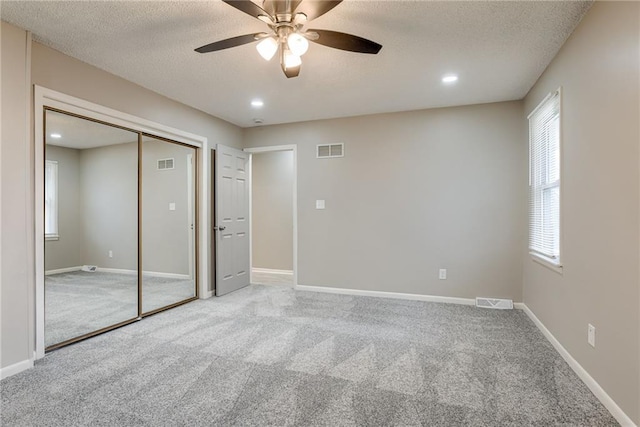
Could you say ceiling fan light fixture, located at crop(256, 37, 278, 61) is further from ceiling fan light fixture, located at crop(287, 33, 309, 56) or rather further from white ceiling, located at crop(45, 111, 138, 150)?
white ceiling, located at crop(45, 111, 138, 150)

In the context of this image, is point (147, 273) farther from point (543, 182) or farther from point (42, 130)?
point (543, 182)

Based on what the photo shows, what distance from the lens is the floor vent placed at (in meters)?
3.89

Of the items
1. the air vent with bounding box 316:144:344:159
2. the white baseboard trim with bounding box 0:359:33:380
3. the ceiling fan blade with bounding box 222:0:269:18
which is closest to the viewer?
the ceiling fan blade with bounding box 222:0:269:18

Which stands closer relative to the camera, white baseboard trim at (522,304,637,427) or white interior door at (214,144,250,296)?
white baseboard trim at (522,304,637,427)

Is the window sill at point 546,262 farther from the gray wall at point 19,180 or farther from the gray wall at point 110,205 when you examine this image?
the gray wall at point 19,180

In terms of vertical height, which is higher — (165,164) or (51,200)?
(165,164)

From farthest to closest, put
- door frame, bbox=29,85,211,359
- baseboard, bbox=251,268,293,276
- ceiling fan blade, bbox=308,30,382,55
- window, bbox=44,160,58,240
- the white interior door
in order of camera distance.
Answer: baseboard, bbox=251,268,293,276 → the white interior door → window, bbox=44,160,58,240 → door frame, bbox=29,85,211,359 → ceiling fan blade, bbox=308,30,382,55

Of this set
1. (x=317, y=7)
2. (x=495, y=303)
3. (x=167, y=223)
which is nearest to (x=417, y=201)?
(x=495, y=303)

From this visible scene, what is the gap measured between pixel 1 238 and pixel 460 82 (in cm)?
410

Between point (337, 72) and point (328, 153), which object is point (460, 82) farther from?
point (328, 153)

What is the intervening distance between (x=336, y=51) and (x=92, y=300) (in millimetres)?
3269

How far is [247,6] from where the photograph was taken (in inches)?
69.1

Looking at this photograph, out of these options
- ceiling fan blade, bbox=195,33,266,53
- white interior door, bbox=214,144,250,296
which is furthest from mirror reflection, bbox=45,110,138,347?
ceiling fan blade, bbox=195,33,266,53

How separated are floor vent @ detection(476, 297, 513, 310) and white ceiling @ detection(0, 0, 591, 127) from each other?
2.40m
